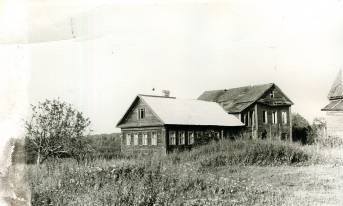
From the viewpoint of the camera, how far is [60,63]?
731 cm

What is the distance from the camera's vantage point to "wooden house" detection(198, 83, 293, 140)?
26.5 meters

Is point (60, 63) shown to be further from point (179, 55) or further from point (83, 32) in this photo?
point (179, 55)

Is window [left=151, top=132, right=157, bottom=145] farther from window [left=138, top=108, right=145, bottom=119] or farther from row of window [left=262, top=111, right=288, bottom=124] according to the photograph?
row of window [left=262, top=111, right=288, bottom=124]

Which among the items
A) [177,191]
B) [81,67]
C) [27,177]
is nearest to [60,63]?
[81,67]

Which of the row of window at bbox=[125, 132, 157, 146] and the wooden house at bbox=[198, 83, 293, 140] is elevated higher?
the wooden house at bbox=[198, 83, 293, 140]

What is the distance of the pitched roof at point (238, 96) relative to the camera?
2681cm

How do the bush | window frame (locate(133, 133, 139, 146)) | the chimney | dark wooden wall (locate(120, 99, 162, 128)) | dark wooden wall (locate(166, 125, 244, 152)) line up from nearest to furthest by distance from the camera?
the bush
dark wooden wall (locate(166, 125, 244, 152))
dark wooden wall (locate(120, 99, 162, 128))
window frame (locate(133, 133, 139, 146))
the chimney

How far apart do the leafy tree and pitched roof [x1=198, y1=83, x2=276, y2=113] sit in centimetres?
1717

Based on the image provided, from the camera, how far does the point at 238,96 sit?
28219 mm

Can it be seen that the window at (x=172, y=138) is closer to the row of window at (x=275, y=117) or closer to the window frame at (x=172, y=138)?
the window frame at (x=172, y=138)

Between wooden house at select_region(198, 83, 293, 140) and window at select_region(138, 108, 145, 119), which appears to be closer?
window at select_region(138, 108, 145, 119)

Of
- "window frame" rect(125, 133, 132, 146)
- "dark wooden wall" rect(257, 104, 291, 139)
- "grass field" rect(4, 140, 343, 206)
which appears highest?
"dark wooden wall" rect(257, 104, 291, 139)

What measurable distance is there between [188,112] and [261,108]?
227 inches

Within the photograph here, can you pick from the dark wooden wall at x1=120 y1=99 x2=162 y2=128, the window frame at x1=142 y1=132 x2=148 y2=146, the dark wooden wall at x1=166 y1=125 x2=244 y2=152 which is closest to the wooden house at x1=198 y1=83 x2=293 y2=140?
the dark wooden wall at x1=166 y1=125 x2=244 y2=152
